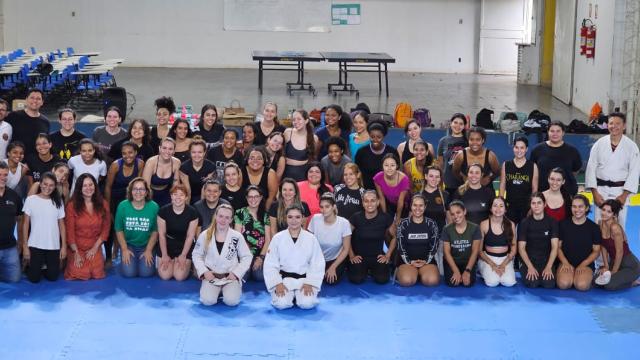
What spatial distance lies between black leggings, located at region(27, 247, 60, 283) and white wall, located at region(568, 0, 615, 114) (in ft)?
41.7

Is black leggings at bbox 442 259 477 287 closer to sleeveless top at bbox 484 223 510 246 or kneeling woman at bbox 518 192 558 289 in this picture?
sleeveless top at bbox 484 223 510 246

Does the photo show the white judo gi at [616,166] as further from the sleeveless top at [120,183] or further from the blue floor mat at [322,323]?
Result: the sleeveless top at [120,183]

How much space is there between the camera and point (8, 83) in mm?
19375

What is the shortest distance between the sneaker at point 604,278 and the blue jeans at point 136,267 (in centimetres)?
488

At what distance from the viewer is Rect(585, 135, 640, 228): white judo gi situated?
10242 mm

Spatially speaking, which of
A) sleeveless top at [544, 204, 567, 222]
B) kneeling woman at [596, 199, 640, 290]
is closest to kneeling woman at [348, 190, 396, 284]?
sleeveless top at [544, 204, 567, 222]

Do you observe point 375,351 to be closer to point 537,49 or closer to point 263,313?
point 263,313

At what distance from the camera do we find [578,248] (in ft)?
31.5

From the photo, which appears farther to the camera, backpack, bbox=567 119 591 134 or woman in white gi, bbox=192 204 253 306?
backpack, bbox=567 119 591 134

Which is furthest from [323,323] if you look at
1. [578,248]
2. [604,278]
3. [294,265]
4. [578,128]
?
[578,128]

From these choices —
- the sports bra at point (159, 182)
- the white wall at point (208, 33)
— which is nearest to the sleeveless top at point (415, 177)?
the sports bra at point (159, 182)

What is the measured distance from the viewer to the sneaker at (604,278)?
9469 mm

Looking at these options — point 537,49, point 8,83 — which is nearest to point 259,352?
Result: point 8,83

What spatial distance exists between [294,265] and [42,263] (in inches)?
110
